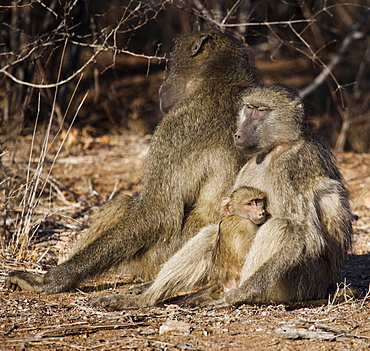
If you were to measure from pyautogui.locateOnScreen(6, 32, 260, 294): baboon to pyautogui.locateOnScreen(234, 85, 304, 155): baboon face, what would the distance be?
13.3 inches

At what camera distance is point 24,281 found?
378 cm

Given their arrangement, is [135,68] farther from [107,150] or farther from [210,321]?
[210,321]

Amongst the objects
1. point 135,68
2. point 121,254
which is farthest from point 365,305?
point 135,68

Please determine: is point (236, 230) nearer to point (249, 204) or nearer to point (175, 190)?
point (249, 204)

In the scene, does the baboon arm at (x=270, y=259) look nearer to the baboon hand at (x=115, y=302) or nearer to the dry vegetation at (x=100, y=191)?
the dry vegetation at (x=100, y=191)

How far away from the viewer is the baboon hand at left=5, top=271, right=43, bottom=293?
12.3 feet

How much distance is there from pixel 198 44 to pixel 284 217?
145 centimetres

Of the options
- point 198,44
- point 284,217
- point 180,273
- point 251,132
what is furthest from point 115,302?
point 198,44

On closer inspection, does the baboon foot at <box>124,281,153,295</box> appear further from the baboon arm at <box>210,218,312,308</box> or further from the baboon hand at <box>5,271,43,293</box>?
the baboon arm at <box>210,218,312,308</box>

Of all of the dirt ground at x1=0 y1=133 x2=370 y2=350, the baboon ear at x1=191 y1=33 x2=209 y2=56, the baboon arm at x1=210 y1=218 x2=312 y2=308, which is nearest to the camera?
the dirt ground at x1=0 y1=133 x2=370 y2=350

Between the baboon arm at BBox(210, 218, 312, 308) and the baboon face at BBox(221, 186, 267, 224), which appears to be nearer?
the baboon arm at BBox(210, 218, 312, 308)

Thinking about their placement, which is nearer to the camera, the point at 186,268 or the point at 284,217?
the point at 284,217

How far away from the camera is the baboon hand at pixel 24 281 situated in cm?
375

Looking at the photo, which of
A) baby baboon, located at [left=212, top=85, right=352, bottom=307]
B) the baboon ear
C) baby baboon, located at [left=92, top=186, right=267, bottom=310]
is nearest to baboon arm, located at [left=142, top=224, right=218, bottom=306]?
baby baboon, located at [left=92, top=186, right=267, bottom=310]
